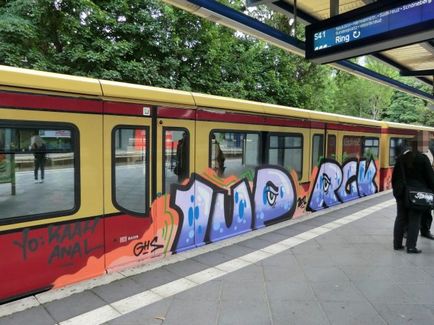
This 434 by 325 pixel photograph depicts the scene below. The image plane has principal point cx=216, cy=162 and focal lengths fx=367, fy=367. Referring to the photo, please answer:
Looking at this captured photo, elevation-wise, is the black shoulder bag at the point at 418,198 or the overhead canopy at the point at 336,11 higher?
the overhead canopy at the point at 336,11

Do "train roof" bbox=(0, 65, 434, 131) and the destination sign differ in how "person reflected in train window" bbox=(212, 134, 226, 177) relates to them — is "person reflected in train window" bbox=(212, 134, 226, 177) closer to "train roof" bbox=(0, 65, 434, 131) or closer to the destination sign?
"train roof" bbox=(0, 65, 434, 131)

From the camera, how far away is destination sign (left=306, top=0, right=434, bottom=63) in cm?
495

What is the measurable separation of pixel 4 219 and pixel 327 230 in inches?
214

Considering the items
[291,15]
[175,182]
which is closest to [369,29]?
[291,15]

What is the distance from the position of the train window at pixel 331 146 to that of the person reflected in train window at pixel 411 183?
131 inches

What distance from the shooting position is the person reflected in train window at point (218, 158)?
229 inches

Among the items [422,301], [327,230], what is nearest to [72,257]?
[422,301]

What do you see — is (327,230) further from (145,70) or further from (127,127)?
(145,70)

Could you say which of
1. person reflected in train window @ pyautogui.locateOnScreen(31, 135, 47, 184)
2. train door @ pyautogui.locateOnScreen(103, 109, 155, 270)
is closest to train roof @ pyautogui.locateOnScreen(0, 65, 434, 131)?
train door @ pyautogui.locateOnScreen(103, 109, 155, 270)

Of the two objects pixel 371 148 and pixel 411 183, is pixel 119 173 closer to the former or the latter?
pixel 411 183

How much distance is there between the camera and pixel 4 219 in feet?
11.8

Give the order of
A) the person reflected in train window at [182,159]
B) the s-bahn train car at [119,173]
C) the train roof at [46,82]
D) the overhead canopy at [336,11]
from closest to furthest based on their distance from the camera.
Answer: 1. the train roof at [46,82]
2. the s-bahn train car at [119,173]
3. the person reflected in train window at [182,159]
4. the overhead canopy at [336,11]

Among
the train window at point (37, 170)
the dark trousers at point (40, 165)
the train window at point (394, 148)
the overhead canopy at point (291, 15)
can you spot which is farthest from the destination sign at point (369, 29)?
the train window at point (394, 148)

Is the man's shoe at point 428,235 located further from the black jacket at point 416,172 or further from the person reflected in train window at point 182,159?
the person reflected in train window at point 182,159
